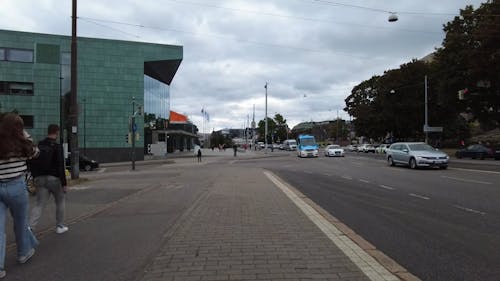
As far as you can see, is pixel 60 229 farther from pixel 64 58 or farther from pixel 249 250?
pixel 64 58

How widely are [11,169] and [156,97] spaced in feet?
188

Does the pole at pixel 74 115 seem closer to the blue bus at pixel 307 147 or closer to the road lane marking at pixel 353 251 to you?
the road lane marking at pixel 353 251

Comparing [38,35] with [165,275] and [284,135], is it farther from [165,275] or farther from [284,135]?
[284,135]

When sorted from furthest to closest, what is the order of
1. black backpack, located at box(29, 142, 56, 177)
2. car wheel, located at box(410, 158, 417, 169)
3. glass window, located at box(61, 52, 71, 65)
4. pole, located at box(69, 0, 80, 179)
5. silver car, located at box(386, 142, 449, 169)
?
glass window, located at box(61, 52, 71, 65), car wheel, located at box(410, 158, 417, 169), silver car, located at box(386, 142, 449, 169), pole, located at box(69, 0, 80, 179), black backpack, located at box(29, 142, 56, 177)

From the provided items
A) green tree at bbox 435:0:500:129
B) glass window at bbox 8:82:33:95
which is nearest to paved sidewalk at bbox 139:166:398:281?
green tree at bbox 435:0:500:129

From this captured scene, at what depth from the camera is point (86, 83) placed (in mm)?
50000

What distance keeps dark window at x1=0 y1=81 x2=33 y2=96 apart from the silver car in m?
39.6

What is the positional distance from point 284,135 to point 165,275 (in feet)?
495

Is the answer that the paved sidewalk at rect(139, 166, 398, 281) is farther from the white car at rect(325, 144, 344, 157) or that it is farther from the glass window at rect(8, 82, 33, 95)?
the glass window at rect(8, 82, 33, 95)

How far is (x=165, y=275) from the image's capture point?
15.6 ft

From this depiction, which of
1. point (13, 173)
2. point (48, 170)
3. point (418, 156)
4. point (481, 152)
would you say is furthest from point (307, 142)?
point (13, 173)

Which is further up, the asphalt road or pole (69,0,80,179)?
pole (69,0,80,179)

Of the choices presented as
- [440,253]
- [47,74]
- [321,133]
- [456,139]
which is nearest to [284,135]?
[321,133]

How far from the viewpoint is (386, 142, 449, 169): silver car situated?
73.7 ft
